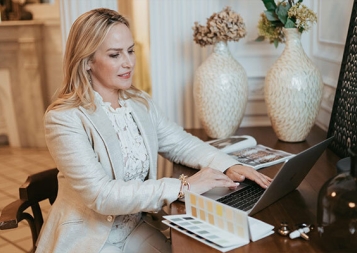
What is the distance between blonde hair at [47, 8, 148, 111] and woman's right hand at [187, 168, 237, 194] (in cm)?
39

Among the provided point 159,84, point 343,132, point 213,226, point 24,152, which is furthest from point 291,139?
point 24,152

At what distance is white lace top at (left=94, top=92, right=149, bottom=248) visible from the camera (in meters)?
1.68

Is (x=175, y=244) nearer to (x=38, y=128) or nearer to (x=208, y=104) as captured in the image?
(x=208, y=104)

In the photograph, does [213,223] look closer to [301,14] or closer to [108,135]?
[108,135]

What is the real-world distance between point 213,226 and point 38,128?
3.99 metres

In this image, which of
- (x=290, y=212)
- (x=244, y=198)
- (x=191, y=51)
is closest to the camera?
(x=290, y=212)

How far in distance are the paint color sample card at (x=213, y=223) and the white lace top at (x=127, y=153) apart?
410 millimetres

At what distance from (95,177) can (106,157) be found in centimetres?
14

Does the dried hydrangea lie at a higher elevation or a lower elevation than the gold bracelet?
higher

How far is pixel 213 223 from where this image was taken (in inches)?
49.3

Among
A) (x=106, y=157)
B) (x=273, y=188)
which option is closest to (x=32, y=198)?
(x=106, y=157)

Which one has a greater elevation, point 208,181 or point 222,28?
point 222,28

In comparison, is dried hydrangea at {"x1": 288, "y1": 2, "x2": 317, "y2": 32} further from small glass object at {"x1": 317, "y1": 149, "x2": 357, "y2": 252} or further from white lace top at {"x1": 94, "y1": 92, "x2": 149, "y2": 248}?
small glass object at {"x1": 317, "y1": 149, "x2": 357, "y2": 252}

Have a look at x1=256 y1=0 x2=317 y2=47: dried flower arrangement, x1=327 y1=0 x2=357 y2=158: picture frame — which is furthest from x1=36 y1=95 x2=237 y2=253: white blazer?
x1=256 y1=0 x2=317 y2=47: dried flower arrangement
